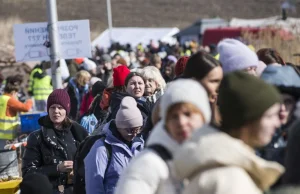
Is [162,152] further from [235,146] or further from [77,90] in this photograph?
[77,90]

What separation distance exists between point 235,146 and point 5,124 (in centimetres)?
1081

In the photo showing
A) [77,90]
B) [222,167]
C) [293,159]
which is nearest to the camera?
[222,167]

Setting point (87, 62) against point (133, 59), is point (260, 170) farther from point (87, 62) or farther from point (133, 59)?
point (133, 59)

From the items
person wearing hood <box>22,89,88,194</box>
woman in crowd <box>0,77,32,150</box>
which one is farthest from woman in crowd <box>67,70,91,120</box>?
person wearing hood <box>22,89,88,194</box>

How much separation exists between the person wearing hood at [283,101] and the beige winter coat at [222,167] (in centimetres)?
101

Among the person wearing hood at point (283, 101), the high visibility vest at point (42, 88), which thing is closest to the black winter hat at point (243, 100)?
the person wearing hood at point (283, 101)

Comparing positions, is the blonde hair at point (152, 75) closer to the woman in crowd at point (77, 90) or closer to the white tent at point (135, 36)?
the woman in crowd at point (77, 90)

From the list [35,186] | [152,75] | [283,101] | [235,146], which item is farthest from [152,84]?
[235,146]

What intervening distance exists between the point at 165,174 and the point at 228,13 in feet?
235

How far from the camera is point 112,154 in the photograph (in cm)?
697

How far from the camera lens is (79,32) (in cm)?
1312

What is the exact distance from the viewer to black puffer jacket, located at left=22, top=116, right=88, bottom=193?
8.34m

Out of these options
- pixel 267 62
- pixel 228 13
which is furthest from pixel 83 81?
pixel 228 13

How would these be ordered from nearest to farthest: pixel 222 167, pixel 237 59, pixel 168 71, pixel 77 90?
pixel 222 167 < pixel 237 59 < pixel 168 71 < pixel 77 90
